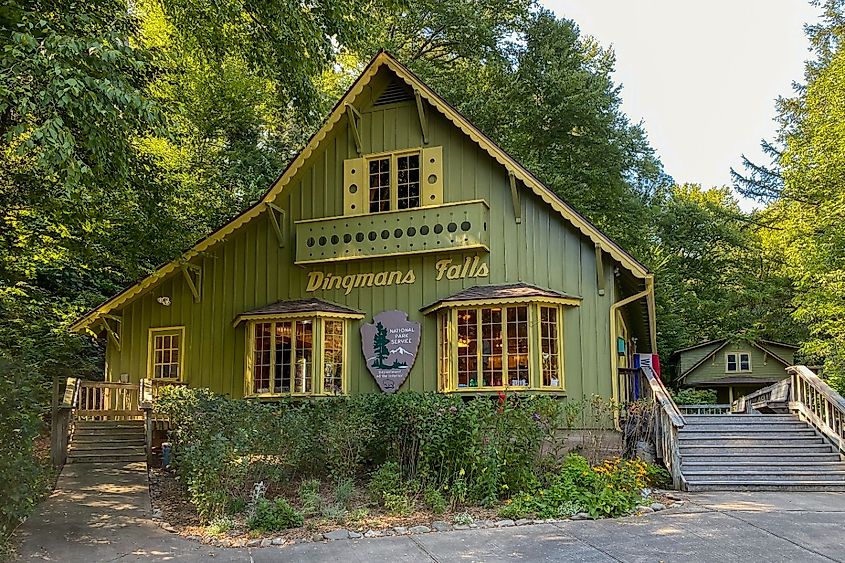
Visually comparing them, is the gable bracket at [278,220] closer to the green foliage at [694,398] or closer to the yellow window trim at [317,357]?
the yellow window trim at [317,357]

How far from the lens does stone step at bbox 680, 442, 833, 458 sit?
Answer: 37.8ft

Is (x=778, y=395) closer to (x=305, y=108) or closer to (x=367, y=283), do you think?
(x=367, y=283)

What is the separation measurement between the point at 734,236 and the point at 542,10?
13.9 meters

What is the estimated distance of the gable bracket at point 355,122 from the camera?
556 inches

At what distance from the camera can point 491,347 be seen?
12398 mm

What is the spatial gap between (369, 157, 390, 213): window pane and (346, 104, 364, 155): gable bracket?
448 millimetres

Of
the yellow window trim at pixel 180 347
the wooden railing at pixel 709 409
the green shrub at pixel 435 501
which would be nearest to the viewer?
the green shrub at pixel 435 501

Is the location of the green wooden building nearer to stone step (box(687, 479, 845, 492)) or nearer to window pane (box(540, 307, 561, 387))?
window pane (box(540, 307, 561, 387))

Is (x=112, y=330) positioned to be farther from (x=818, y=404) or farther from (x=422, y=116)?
(x=818, y=404)

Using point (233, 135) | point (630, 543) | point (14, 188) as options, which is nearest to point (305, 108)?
point (14, 188)

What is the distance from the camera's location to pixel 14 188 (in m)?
12.0

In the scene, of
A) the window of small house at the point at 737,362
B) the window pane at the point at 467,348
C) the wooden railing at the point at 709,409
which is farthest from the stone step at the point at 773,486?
the window of small house at the point at 737,362

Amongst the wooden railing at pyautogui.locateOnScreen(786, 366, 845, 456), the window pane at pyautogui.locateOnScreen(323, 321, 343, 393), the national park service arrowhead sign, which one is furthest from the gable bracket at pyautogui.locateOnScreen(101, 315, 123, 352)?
the wooden railing at pyautogui.locateOnScreen(786, 366, 845, 456)

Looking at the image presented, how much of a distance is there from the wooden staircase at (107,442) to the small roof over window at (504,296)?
5.84 meters
